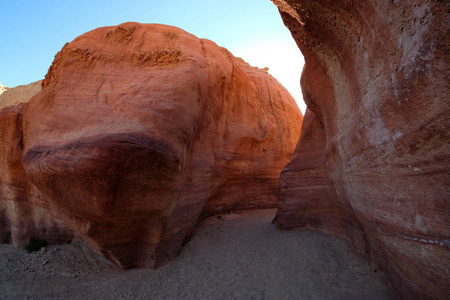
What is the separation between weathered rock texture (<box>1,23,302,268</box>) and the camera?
3.56 metres

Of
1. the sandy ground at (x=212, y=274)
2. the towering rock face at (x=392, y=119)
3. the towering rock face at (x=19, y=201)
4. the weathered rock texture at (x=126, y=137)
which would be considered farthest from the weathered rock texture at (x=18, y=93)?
the towering rock face at (x=392, y=119)

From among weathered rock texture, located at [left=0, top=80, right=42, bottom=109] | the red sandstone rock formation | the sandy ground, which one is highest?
weathered rock texture, located at [left=0, top=80, right=42, bottom=109]

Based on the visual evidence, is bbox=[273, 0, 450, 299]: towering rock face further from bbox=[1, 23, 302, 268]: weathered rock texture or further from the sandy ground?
bbox=[1, 23, 302, 268]: weathered rock texture

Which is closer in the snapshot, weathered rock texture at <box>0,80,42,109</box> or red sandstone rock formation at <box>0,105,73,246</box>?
red sandstone rock formation at <box>0,105,73,246</box>

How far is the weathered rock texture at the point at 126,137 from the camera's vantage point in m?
3.56

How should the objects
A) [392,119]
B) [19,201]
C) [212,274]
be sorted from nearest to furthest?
[392,119], [212,274], [19,201]

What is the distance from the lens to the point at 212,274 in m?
4.25

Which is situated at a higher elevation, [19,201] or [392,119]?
[392,119]

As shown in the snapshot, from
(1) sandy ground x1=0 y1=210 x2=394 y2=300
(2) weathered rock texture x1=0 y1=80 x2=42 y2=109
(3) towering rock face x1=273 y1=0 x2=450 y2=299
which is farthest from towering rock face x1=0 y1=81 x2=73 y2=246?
(2) weathered rock texture x1=0 y1=80 x2=42 y2=109

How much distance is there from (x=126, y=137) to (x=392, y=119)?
10.2 ft

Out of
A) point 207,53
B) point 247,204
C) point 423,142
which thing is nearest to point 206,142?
point 207,53

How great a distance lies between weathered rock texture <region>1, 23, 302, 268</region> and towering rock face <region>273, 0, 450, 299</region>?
232 centimetres

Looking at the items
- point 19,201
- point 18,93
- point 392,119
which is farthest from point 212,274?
point 18,93

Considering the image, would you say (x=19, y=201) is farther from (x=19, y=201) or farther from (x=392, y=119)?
(x=392, y=119)
